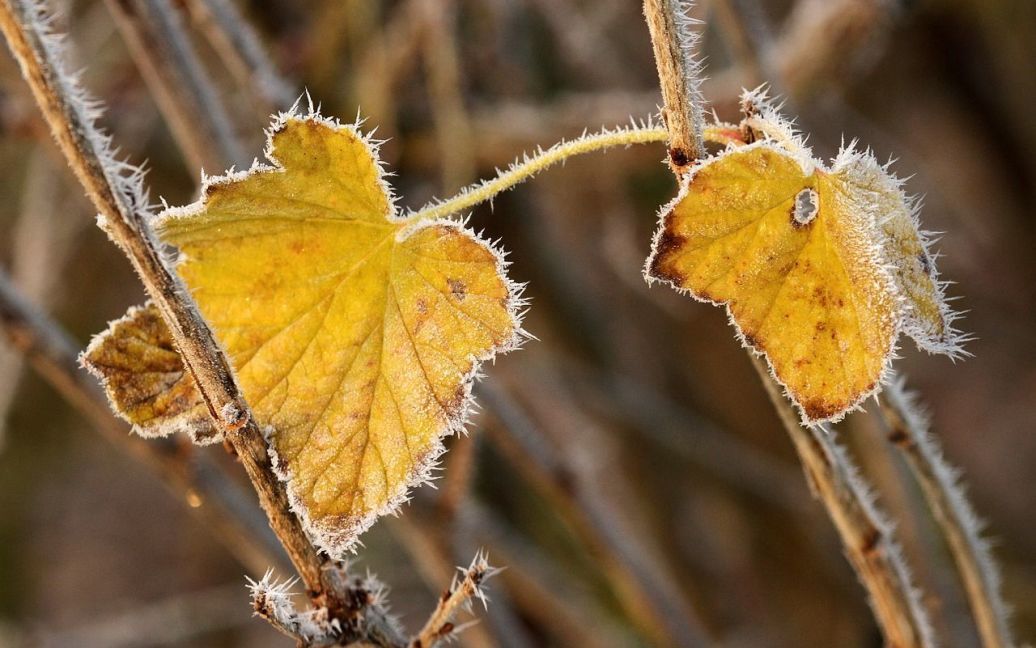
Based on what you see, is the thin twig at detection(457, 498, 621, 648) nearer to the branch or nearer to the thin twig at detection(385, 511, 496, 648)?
the thin twig at detection(385, 511, 496, 648)

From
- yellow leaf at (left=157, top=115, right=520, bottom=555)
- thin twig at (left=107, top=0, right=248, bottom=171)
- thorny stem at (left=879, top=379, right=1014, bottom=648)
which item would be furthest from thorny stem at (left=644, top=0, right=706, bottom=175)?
thin twig at (left=107, top=0, right=248, bottom=171)

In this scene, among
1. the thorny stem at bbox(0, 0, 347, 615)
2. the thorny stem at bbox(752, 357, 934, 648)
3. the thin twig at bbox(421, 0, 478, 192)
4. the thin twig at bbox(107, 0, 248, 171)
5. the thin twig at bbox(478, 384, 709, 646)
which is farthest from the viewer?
the thin twig at bbox(421, 0, 478, 192)

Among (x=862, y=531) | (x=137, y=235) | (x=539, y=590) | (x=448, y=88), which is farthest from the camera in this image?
(x=539, y=590)

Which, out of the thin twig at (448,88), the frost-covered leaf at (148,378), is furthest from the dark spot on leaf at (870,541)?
the thin twig at (448,88)

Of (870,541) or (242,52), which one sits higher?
(242,52)

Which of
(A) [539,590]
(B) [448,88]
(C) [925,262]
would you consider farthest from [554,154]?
(A) [539,590]

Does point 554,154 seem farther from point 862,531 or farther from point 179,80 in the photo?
point 179,80
